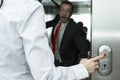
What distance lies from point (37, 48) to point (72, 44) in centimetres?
171

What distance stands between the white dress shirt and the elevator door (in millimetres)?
688

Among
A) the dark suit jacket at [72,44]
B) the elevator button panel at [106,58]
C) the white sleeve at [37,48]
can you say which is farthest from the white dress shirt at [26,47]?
the dark suit jacket at [72,44]

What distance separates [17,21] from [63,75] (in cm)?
23

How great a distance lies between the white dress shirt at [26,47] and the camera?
1062 mm

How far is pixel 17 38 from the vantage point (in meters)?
1.09

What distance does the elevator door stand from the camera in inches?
71.1

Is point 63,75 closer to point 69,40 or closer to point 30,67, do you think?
point 30,67

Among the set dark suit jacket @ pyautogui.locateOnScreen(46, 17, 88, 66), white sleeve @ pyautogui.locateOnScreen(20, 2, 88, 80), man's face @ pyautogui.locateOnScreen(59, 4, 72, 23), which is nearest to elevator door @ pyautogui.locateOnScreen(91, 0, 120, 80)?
dark suit jacket @ pyautogui.locateOnScreen(46, 17, 88, 66)

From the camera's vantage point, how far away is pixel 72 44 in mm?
2760

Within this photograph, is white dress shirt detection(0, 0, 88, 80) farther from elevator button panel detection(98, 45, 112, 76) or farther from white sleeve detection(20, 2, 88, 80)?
elevator button panel detection(98, 45, 112, 76)

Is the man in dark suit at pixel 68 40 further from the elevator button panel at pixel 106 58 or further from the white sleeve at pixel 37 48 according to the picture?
the white sleeve at pixel 37 48

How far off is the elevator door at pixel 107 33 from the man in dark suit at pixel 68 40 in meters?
0.67

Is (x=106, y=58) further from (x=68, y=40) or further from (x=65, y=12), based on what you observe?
(x=65, y=12)

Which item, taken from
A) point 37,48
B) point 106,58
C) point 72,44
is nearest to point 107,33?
point 106,58
